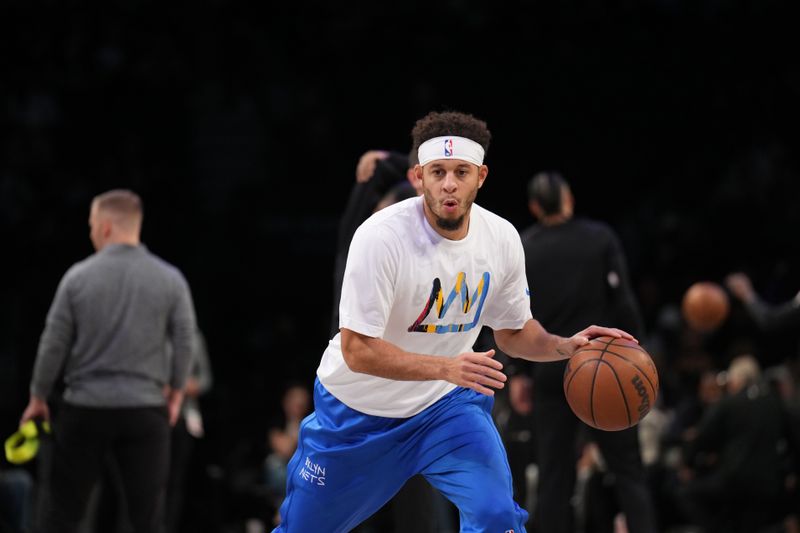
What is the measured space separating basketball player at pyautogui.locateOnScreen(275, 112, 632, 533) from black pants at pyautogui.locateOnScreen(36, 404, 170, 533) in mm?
1670

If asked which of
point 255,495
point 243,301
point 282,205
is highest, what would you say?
point 282,205

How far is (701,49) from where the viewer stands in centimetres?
1355

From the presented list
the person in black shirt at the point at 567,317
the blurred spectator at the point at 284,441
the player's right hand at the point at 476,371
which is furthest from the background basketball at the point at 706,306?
the player's right hand at the point at 476,371

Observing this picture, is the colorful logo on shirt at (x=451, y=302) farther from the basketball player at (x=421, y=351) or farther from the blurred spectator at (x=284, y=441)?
the blurred spectator at (x=284, y=441)

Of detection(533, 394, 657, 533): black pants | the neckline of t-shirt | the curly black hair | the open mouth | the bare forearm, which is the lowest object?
detection(533, 394, 657, 533): black pants

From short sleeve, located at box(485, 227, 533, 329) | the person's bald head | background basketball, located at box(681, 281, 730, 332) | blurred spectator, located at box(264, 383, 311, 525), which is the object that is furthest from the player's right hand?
blurred spectator, located at box(264, 383, 311, 525)

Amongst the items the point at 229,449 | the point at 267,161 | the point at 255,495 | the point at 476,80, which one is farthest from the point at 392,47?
the point at 255,495

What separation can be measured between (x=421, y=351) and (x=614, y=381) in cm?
71

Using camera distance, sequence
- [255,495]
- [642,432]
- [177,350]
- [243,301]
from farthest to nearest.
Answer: [243,301] < [642,432] < [255,495] < [177,350]

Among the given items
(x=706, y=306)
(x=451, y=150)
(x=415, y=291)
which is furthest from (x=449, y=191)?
(x=706, y=306)

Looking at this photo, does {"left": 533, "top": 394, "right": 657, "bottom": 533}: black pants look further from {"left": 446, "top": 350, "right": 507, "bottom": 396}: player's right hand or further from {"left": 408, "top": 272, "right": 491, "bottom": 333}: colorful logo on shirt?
{"left": 446, "top": 350, "right": 507, "bottom": 396}: player's right hand

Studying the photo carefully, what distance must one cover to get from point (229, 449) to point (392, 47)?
213 inches

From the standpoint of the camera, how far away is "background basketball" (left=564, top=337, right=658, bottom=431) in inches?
167

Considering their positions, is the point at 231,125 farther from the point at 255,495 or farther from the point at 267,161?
the point at 255,495
